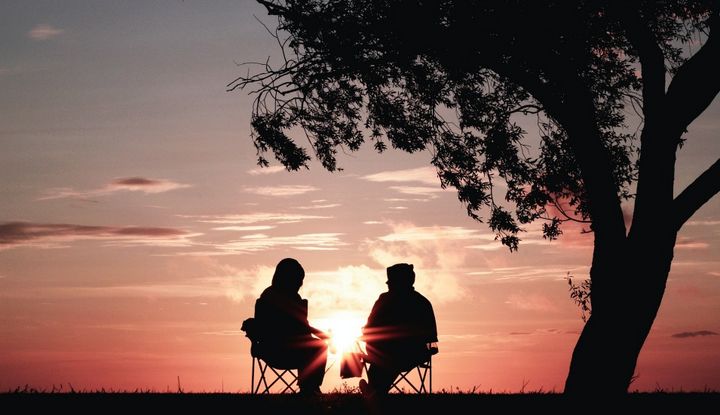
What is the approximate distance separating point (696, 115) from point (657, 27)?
2.17 meters

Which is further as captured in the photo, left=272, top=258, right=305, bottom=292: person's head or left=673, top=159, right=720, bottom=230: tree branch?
left=673, top=159, right=720, bottom=230: tree branch

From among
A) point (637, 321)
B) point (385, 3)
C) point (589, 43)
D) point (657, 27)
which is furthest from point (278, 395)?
point (657, 27)

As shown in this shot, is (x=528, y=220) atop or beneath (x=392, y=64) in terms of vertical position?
beneath

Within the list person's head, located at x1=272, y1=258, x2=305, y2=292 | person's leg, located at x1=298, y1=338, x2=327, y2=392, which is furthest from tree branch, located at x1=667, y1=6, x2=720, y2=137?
person's leg, located at x1=298, y1=338, x2=327, y2=392

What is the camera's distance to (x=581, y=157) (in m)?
11.5

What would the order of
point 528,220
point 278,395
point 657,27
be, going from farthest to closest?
1. point 528,220
2. point 657,27
3. point 278,395

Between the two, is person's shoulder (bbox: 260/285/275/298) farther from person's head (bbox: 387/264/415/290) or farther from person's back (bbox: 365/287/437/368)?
person's head (bbox: 387/264/415/290)

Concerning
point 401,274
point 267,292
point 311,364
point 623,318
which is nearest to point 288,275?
point 267,292

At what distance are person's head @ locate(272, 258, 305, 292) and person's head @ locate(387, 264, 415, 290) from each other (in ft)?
4.02

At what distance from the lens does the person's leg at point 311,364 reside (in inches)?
441

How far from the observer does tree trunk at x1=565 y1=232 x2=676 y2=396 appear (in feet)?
35.6

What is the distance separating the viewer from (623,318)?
1090 centimetres

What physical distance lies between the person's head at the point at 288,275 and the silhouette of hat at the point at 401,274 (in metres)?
1.22

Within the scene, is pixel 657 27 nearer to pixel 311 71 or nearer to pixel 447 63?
pixel 447 63
